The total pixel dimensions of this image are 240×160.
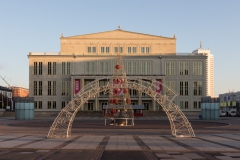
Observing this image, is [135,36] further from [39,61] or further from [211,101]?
[211,101]

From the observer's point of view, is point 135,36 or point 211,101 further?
point 135,36

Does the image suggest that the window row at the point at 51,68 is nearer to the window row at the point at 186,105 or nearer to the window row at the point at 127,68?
the window row at the point at 127,68

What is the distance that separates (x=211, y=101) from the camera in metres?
78.5

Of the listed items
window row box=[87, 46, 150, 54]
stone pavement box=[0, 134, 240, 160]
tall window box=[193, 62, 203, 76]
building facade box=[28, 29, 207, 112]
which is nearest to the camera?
stone pavement box=[0, 134, 240, 160]

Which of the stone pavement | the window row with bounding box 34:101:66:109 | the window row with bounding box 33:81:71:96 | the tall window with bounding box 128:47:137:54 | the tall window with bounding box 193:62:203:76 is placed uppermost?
the tall window with bounding box 128:47:137:54

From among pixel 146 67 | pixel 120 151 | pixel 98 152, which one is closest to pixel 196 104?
pixel 146 67

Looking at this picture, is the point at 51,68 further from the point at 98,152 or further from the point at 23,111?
the point at 98,152

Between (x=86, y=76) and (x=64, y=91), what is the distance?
8757 millimetres

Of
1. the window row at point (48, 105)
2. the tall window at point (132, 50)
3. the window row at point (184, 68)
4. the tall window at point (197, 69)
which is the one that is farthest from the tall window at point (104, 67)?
the tall window at point (197, 69)

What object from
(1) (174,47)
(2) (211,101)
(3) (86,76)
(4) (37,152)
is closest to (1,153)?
(4) (37,152)

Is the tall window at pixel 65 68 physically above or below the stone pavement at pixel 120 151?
above

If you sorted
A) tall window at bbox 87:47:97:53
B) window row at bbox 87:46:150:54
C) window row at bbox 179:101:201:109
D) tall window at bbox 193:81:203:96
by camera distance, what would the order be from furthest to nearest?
tall window at bbox 87:47:97:53 < window row at bbox 87:46:150:54 < tall window at bbox 193:81:203:96 < window row at bbox 179:101:201:109

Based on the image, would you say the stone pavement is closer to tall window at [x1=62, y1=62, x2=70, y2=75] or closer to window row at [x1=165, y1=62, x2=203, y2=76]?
window row at [x1=165, y1=62, x2=203, y2=76]

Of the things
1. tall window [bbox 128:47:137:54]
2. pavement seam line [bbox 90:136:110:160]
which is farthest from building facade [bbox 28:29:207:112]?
pavement seam line [bbox 90:136:110:160]
